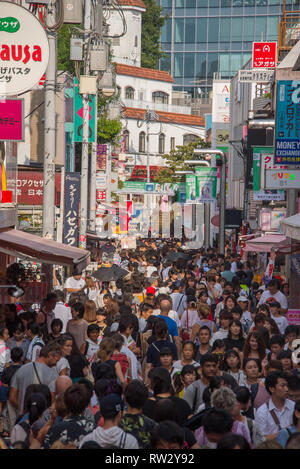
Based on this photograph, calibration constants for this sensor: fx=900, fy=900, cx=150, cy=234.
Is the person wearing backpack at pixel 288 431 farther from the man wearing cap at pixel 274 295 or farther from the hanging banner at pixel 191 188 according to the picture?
the hanging banner at pixel 191 188

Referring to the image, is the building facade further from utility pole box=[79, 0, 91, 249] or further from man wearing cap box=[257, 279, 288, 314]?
man wearing cap box=[257, 279, 288, 314]

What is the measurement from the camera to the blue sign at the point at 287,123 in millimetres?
19453

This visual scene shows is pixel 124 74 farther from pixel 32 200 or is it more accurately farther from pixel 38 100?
pixel 32 200

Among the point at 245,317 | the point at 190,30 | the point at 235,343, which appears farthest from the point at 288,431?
the point at 190,30

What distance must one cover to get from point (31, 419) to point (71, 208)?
16.6 metres

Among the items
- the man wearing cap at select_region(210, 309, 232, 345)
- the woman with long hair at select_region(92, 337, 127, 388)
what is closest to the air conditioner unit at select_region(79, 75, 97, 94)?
the man wearing cap at select_region(210, 309, 232, 345)

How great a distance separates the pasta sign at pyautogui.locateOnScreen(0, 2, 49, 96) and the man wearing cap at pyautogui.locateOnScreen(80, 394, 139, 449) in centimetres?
829

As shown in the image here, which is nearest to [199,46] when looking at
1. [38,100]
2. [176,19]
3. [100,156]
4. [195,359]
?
[176,19]

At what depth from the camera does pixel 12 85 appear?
14.3 meters

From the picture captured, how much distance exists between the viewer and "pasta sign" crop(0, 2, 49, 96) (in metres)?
14.3

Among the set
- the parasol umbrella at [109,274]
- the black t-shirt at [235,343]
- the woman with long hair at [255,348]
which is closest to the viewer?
the woman with long hair at [255,348]

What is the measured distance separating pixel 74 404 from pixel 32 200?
1960 centimetres

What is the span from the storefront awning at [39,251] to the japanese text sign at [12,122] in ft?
5.98

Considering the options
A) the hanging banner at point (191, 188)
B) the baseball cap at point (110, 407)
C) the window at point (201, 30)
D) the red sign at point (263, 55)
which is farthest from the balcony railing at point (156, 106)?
the baseball cap at point (110, 407)
